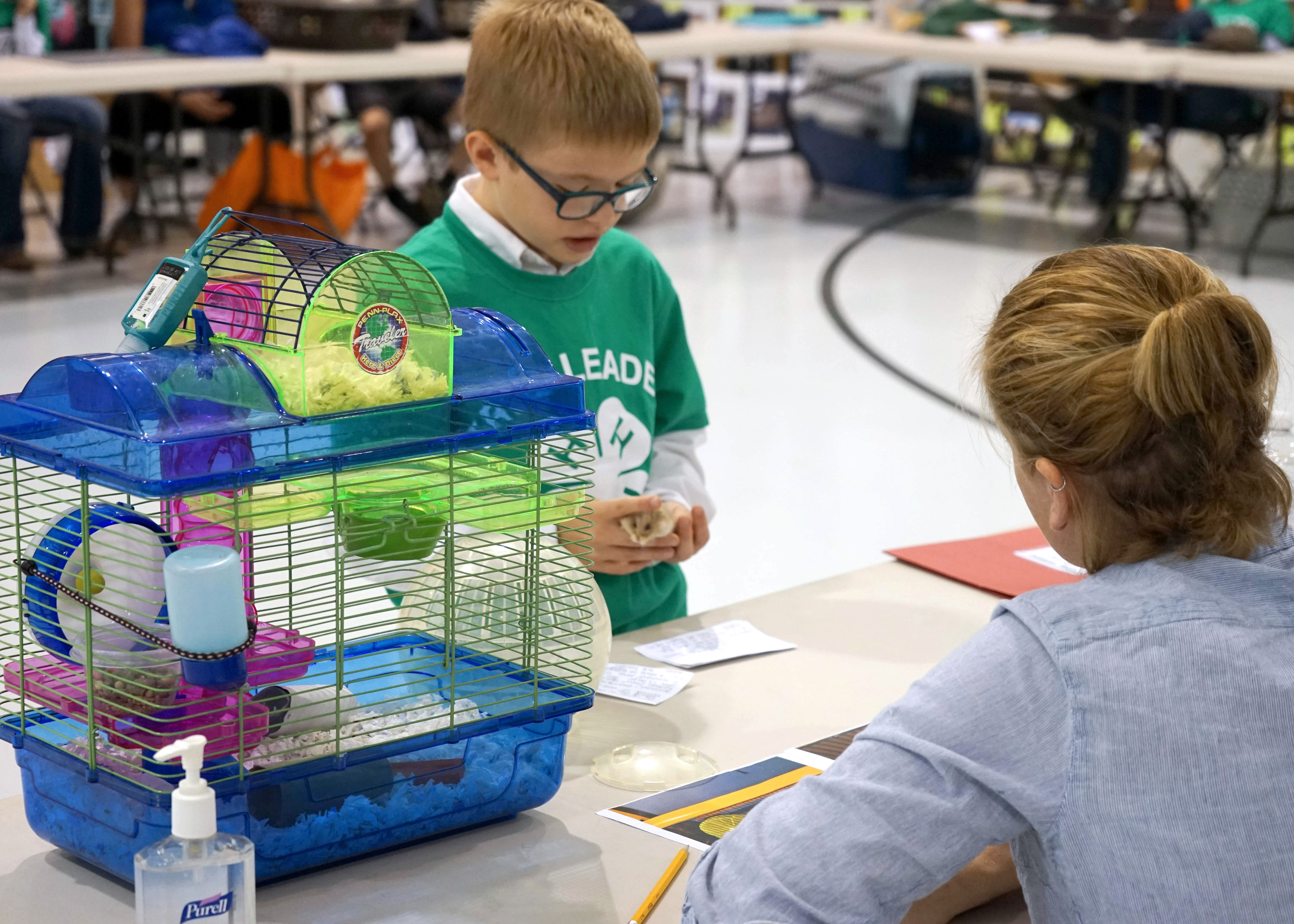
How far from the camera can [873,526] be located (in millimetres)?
3926

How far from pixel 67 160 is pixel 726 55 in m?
3.44

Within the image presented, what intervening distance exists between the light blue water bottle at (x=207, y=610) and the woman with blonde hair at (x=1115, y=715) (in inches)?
13.3

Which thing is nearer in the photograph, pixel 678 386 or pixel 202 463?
pixel 202 463

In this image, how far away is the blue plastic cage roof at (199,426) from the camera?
97 cm

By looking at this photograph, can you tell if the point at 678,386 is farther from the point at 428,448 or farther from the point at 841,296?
the point at 841,296

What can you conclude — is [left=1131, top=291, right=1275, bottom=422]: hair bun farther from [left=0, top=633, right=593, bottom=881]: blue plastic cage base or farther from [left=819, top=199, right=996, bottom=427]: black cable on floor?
[left=819, top=199, right=996, bottom=427]: black cable on floor

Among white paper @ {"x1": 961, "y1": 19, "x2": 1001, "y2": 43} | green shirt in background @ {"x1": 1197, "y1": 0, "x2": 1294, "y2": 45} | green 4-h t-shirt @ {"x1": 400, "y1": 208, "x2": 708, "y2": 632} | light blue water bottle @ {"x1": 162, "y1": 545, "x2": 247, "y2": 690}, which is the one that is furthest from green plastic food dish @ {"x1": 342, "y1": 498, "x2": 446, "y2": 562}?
green shirt in background @ {"x1": 1197, "y1": 0, "x2": 1294, "y2": 45}

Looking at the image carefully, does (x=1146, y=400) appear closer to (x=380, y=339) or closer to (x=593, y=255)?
(x=380, y=339)

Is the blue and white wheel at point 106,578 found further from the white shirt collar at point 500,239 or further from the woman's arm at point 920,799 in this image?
the white shirt collar at point 500,239

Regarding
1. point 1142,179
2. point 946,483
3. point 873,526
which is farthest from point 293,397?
point 1142,179

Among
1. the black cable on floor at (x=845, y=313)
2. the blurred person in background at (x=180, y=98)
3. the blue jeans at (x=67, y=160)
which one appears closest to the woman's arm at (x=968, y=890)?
the black cable on floor at (x=845, y=313)

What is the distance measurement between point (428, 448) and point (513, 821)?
0.34 metres

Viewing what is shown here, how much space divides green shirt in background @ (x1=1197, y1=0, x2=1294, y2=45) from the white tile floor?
1.40 m

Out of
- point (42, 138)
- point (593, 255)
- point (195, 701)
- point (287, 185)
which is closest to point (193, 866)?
point (195, 701)
